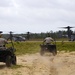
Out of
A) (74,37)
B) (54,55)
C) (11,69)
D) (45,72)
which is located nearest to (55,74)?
(45,72)

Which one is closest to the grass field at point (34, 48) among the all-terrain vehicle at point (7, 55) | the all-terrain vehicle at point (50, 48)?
the all-terrain vehicle at point (50, 48)

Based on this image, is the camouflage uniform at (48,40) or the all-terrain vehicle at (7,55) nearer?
the all-terrain vehicle at (7,55)

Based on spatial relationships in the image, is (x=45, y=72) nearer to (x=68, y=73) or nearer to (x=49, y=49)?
(x=68, y=73)

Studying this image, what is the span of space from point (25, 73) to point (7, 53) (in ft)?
8.80

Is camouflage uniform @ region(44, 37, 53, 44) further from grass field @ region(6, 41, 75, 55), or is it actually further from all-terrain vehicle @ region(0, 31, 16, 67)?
all-terrain vehicle @ region(0, 31, 16, 67)

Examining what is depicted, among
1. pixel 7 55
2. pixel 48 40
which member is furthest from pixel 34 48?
pixel 7 55

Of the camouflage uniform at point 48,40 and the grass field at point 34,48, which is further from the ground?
the camouflage uniform at point 48,40

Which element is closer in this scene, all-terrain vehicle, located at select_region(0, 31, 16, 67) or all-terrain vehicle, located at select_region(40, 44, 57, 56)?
all-terrain vehicle, located at select_region(0, 31, 16, 67)

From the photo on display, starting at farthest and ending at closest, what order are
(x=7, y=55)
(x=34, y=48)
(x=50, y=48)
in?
(x=34, y=48) < (x=50, y=48) < (x=7, y=55)

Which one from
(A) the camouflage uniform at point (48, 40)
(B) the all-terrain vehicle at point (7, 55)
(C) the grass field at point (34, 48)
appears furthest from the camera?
(C) the grass field at point (34, 48)

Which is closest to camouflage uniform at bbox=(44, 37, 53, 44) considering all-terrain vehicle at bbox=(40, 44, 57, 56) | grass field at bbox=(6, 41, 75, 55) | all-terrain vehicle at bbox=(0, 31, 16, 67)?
all-terrain vehicle at bbox=(40, 44, 57, 56)

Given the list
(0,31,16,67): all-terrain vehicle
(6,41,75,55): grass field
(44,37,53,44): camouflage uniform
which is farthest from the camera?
(6,41,75,55): grass field

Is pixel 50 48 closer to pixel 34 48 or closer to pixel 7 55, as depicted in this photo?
pixel 34 48

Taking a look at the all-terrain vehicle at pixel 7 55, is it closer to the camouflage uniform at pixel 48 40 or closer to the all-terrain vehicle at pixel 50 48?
the camouflage uniform at pixel 48 40
